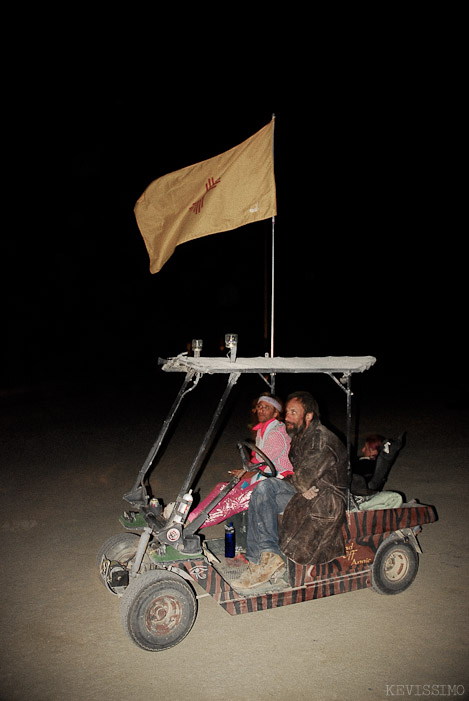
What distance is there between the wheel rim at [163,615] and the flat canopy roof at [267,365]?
1.64 m

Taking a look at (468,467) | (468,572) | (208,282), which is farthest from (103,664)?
(208,282)

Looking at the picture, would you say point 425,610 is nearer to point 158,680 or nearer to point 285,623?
point 285,623

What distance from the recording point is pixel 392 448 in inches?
212

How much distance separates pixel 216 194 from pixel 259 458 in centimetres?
233

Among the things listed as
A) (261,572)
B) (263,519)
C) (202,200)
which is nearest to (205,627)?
(261,572)

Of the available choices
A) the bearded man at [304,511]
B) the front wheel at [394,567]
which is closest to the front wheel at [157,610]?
the bearded man at [304,511]

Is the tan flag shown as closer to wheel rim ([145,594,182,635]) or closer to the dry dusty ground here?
wheel rim ([145,594,182,635])

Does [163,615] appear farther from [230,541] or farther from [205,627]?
[230,541]

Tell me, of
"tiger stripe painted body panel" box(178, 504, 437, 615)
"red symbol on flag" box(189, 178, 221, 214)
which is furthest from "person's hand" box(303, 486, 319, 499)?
"red symbol on flag" box(189, 178, 221, 214)

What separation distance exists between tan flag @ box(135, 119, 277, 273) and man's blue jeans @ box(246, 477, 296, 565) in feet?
7.40

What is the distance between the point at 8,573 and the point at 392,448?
372 centimetres

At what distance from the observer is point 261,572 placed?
4.63 m

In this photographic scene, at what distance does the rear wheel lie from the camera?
4.59m

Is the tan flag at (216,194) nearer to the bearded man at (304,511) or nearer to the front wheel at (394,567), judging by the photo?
A: the bearded man at (304,511)
